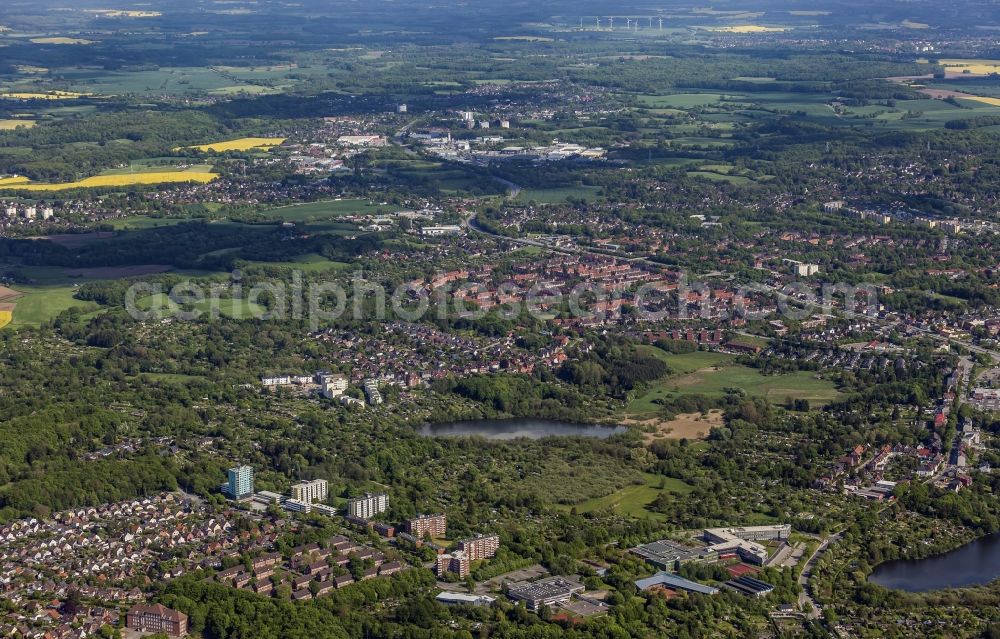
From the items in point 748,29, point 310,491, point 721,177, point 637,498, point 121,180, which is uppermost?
point 310,491

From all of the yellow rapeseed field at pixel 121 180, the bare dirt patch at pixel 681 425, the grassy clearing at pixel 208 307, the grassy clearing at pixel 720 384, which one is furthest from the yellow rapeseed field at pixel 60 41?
the bare dirt patch at pixel 681 425

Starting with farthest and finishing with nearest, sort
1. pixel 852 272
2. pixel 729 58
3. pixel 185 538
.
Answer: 1. pixel 729 58
2. pixel 852 272
3. pixel 185 538

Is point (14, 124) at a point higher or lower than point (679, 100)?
higher

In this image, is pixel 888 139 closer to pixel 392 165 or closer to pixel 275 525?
pixel 392 165

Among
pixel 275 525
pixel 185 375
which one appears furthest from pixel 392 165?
pixel 275 525

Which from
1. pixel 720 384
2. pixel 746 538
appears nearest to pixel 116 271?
pixel 720 384

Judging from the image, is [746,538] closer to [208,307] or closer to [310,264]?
[208,307]

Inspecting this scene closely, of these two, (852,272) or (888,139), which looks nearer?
(852,272)
